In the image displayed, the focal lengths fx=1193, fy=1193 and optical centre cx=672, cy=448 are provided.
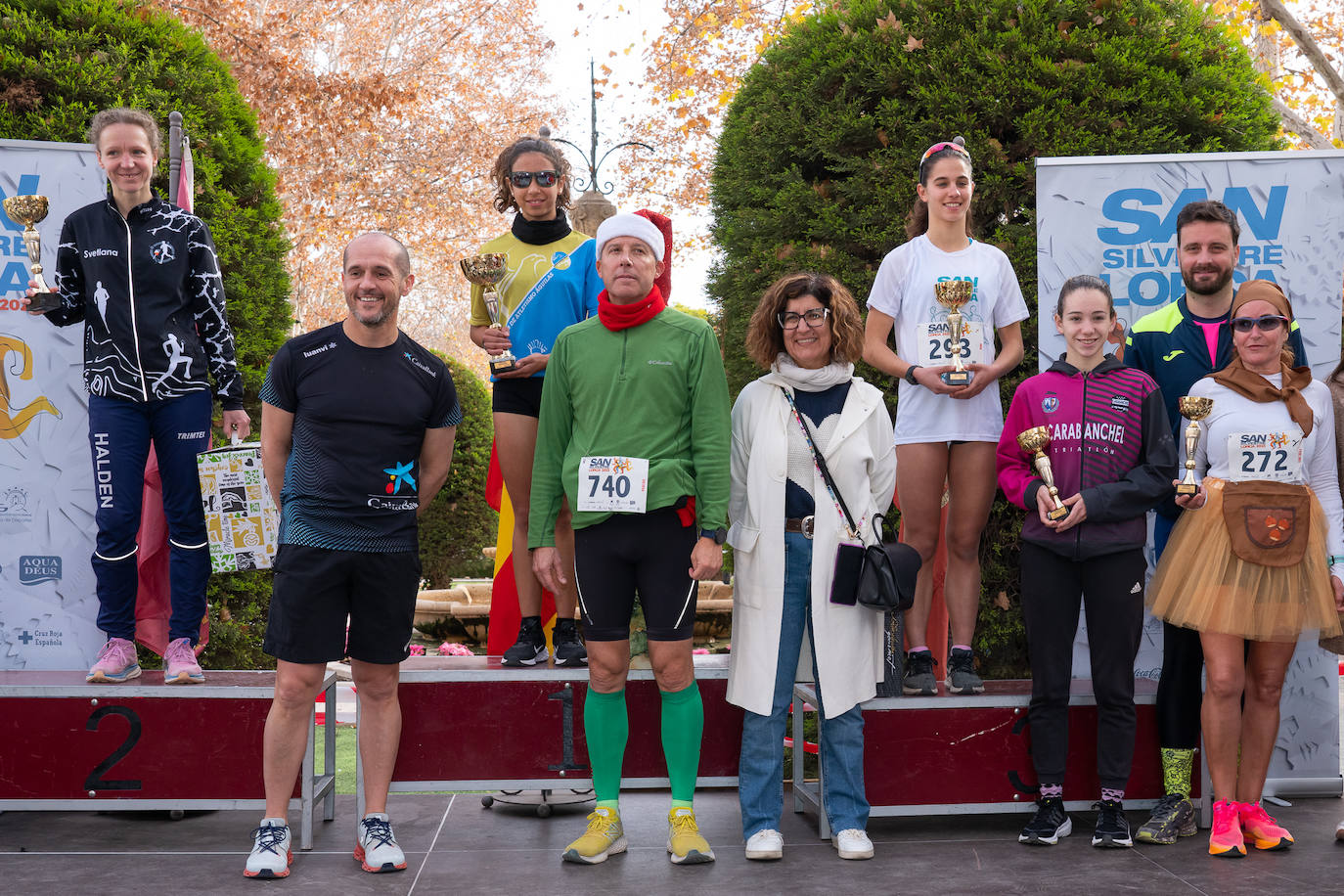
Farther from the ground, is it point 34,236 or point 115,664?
point 34,236

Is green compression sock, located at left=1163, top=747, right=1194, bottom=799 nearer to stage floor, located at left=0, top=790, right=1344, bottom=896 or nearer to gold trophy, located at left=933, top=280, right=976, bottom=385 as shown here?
stage floor, located at left=0, top=790, right=1344, bottom=896

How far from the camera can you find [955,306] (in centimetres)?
432

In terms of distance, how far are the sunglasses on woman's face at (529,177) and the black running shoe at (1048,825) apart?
9.53 ft

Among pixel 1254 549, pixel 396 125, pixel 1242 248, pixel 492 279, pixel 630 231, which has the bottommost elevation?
pixel 1254 549

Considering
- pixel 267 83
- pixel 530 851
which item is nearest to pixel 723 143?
pixel 530 851

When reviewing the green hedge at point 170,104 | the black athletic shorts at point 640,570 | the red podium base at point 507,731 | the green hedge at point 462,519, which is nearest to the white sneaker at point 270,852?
the red podium base at point 507,731

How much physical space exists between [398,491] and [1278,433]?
9.83ft

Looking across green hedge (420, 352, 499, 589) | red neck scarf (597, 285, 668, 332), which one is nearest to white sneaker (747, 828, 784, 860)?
red neck scarf (597, 285, 668, 332)

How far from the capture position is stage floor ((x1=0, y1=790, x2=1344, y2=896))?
3.80m

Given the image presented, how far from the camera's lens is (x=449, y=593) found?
9.70 metres

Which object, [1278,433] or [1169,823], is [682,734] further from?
[1278,433]

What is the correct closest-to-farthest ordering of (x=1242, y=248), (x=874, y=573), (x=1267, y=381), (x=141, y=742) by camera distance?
(x=874, y=573), (x=1267, y=381), (x=141, y=742), (x=1242, y=248)

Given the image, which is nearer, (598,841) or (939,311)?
(598,841)

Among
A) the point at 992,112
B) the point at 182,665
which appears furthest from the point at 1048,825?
the point at 182,665
